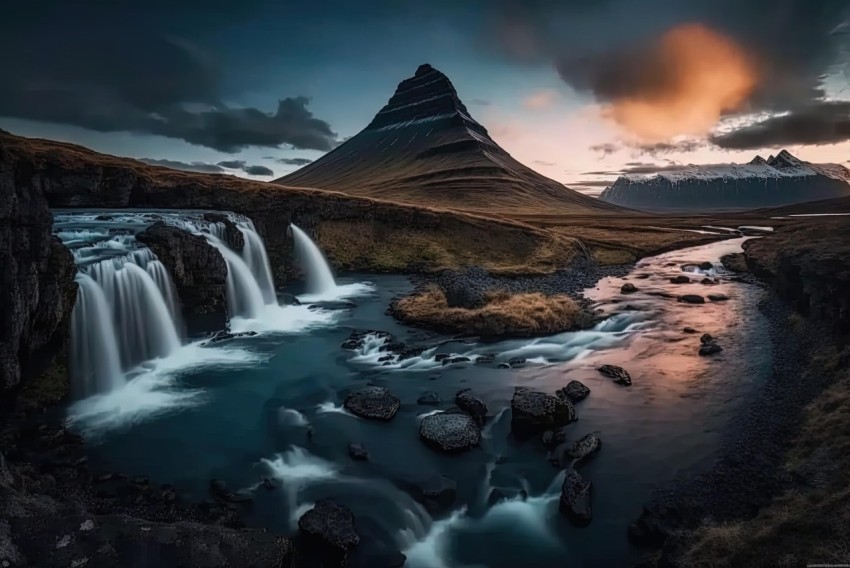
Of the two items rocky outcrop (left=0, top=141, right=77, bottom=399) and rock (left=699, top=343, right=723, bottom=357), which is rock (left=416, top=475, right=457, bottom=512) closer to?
rocky outcrop (left=0, top=141, right=77, bottom=399)

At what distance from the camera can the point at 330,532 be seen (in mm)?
13469

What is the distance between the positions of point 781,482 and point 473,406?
37.2ft

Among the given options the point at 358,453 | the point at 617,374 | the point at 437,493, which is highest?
the point at 617,374

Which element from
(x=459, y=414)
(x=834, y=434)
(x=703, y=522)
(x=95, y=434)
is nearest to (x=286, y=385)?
(x=95, y=434)

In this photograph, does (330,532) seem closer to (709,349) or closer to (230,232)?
(709,349)

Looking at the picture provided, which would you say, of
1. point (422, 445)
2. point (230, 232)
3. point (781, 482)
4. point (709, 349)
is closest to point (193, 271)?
point (230, 232)

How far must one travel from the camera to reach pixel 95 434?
18.8 m

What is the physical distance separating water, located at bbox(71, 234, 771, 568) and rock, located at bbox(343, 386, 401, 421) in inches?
19.0

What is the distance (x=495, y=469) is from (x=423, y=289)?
29460mm

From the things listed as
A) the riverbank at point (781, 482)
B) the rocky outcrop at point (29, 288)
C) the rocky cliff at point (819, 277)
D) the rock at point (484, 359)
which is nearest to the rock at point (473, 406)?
the rock at point (484, 359)

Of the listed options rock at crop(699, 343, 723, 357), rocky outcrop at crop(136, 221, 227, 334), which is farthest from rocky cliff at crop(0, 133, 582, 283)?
rock at crop(699, 343, 723, 357)

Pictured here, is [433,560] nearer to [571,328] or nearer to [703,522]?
[703,522]

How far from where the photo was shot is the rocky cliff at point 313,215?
42.9 m

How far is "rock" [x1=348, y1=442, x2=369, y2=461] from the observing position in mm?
18219
